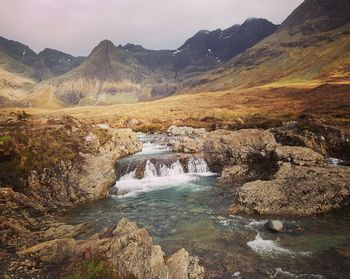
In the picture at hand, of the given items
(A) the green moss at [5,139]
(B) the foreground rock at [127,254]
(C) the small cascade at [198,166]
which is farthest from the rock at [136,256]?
(C) the small cascade at [198,166]

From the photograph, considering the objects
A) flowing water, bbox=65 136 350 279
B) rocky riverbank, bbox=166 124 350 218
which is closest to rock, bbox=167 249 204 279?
flowing water, bbox=65 136 350 279

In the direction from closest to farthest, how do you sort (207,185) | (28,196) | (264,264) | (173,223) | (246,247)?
(264,264) → (246,247) → (173,223) → (28,196) → (207,185)

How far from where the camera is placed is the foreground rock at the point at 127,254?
14.0 meters

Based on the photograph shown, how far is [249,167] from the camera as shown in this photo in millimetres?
37688

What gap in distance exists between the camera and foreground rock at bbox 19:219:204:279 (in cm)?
1401

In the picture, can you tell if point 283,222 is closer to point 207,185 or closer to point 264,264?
point 264,264

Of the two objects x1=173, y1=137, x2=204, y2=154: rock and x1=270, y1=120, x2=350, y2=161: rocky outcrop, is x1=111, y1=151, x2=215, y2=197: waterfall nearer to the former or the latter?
x1=173, y1=137, x2=204, y2=154: rock

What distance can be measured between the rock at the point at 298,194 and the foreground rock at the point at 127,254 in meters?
10.2

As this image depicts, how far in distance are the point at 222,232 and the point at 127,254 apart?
9666 millimetres

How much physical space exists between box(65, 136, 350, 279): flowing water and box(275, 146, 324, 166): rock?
6612mm

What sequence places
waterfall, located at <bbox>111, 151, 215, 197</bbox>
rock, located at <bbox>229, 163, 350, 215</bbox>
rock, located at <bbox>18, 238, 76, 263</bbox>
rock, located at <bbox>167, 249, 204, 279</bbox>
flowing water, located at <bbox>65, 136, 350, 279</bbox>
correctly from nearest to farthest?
rock, located at <bbox>18, 238, 76, 263</bbox>, rock, located at <bbox>167, 249, 204, 279</bbox>, flowing water, located at <bbox>65, 136, 350, 279</bbox>, rock, located at <bbox>229, 163, 350, 215</bbox>, waterfall, located at <bbox>111, 151, 215, 197</bbox>

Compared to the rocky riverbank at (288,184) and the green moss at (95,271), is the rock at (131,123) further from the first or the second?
the green moss at (95,271)

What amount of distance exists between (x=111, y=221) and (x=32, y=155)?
11660 millimetres

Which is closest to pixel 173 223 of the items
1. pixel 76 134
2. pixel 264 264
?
pixel 264 264
